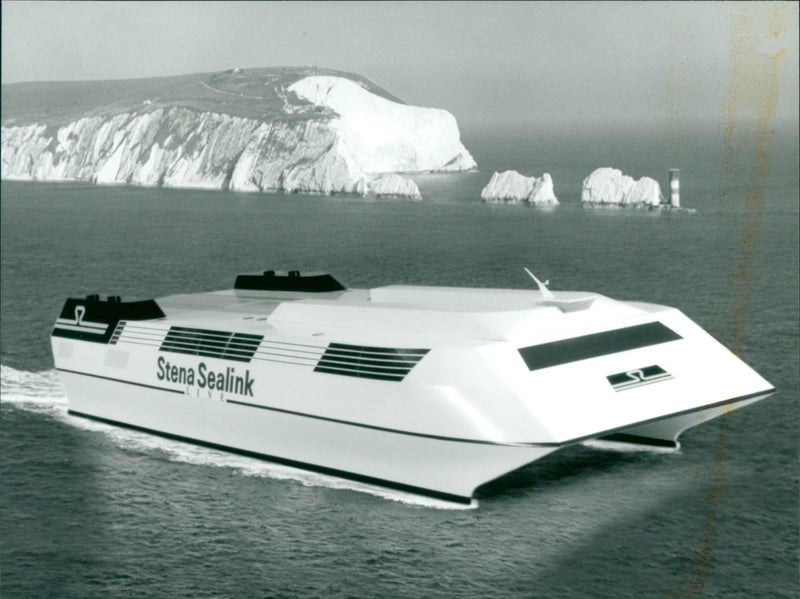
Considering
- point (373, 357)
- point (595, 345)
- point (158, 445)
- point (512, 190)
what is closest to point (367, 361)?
point (373, 357)

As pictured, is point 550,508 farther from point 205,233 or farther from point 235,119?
point 235,119

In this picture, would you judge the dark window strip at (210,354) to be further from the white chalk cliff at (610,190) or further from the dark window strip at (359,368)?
the white chalk cliff at (610,190)

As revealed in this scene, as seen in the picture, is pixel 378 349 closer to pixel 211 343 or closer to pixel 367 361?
pixel 367 361

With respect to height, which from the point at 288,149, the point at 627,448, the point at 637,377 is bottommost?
the point at 627,448

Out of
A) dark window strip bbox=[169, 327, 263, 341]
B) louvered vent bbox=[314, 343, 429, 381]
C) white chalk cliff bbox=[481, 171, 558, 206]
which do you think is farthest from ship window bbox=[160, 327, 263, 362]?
white chalk cliff bbox=[481, 171, 558, 206]

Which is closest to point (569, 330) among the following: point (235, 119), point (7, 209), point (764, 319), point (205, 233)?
point (764, 319)
